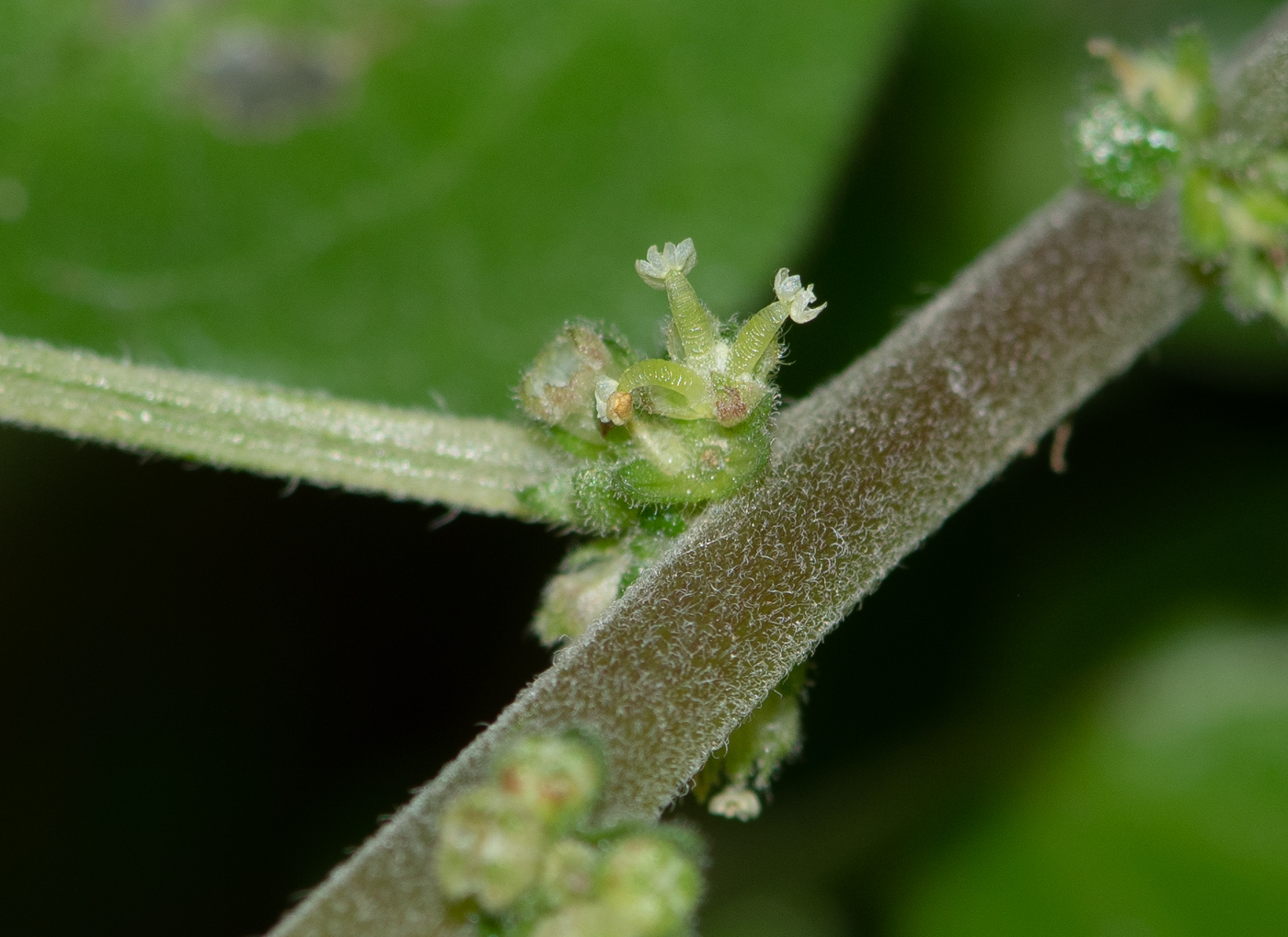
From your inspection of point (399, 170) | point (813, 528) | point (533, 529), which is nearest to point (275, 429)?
point (813, 528)

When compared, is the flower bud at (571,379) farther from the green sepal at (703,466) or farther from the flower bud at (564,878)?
the flower bud at (564,878)

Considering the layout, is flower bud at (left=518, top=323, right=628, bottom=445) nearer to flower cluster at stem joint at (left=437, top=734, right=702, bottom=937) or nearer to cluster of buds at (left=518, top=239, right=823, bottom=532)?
cluster of buds at (left=518, top=239, right=823, bottom=532)

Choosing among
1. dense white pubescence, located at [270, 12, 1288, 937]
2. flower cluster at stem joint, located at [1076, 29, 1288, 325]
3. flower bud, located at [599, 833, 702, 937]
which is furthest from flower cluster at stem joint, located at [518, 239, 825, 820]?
flower cluster at stem joint, located at [1076, 29, 1288, 325]

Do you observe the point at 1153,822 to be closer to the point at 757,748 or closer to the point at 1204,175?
the point at 1204,175

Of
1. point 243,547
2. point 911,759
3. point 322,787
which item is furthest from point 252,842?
point 911,759

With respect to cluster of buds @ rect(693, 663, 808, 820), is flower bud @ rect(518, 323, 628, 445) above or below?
above

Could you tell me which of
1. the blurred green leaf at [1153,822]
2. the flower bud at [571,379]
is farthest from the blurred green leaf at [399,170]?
the blurred green leaf at [1153,822]

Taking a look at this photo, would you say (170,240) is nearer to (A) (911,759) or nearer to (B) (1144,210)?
(B) (1144,210)
